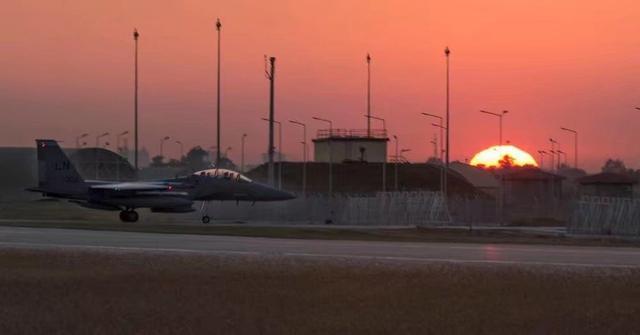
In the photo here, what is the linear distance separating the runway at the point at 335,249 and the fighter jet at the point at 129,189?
15.2m

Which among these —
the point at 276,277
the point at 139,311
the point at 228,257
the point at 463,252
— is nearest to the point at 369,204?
the point at 463,252

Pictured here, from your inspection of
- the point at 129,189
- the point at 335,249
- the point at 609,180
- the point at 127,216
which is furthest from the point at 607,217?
the point at 609,180

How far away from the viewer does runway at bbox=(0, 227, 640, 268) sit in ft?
65.5

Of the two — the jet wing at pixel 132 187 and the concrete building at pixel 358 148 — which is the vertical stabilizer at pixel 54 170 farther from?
the concrete building at pixel 358 148

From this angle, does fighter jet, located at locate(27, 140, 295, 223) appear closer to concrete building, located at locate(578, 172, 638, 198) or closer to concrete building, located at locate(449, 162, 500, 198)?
concrete building, located at locate(578, 172, 638, 198)

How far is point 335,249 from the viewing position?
894 inches

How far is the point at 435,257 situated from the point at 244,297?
324 inches

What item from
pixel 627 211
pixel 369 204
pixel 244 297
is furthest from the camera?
pixel 369 204

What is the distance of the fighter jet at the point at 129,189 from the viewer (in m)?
43.0

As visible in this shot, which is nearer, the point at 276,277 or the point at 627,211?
the point at 276,277

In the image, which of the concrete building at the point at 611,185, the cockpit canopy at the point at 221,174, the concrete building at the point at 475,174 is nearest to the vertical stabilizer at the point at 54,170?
the cockpit canopy at the point at 221,174

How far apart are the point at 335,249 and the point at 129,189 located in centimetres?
2252

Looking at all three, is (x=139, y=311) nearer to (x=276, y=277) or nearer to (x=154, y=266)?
(x=276, y=277)

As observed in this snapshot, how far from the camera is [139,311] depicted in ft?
38.7
